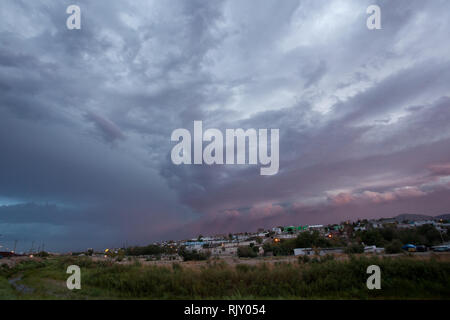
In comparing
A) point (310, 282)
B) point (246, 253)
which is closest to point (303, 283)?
point (310, 282)

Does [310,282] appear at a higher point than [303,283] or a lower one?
lower

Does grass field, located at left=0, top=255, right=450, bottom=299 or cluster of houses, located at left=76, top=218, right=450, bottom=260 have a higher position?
grass field, located at left=0, top=255, right=450, bottom=299

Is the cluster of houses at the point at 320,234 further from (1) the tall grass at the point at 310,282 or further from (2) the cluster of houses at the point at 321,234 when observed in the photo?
(1) the tall grass at the point at 310,282

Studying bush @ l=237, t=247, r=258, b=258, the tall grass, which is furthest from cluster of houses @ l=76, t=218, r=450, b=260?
the tall grass

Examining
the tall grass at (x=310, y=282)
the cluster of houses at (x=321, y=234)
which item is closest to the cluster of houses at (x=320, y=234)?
the cluster of houses at (x=321, y=234)

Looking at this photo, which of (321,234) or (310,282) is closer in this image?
(310,282)

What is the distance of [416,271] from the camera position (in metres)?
14.4

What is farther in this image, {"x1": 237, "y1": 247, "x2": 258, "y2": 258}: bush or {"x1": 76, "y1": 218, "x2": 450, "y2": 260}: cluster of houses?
{"x1": 237, "y1": 247, "x2": 258, "y2": 258}: bush

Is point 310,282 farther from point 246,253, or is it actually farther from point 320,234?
point 320,234

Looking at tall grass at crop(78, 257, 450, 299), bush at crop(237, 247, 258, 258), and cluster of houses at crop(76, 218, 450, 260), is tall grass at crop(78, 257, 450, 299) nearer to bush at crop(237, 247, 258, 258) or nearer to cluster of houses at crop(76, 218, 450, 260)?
cluster of houses at crop(76, 218, 450, 260)

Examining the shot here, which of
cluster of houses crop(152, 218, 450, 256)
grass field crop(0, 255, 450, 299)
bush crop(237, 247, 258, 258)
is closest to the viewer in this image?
grass field crop(0, 255, 450, 299)
